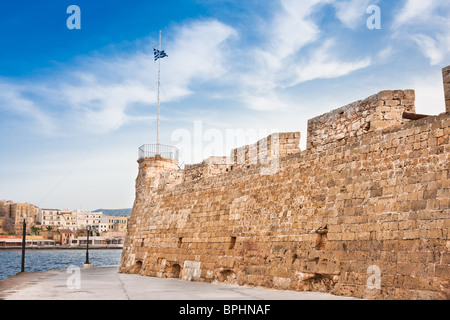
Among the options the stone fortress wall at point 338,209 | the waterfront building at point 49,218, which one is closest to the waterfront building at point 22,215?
the waterfront building at point 49,218

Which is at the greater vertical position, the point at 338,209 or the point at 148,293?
the point at 338,209

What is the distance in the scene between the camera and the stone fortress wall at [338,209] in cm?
723

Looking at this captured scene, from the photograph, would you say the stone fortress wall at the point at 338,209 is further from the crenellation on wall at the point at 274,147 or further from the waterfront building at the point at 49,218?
the waterfront building at the point at 49,218

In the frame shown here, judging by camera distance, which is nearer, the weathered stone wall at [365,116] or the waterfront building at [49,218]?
the weathered stone wall at [365,116]

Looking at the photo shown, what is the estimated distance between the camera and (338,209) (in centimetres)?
905

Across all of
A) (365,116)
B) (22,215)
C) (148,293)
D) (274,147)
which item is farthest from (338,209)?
→ (22,215)

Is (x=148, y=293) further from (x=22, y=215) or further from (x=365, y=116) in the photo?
(x=22, y=215)

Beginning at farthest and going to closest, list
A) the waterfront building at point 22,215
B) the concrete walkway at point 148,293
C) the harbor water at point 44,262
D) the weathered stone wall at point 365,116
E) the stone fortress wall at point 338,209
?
the waterfront building at point 22,215
the harbor water at point 44,262
the weathered stone wall at point 365,116
the concrete walkway at point 148,293
the stone fortress wall at point 338,209

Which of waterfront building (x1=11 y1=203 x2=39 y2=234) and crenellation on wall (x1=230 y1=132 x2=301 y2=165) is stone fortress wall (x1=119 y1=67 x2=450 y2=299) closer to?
crenellation on wall (x1=230 y1=132 x2=301 y2=165)

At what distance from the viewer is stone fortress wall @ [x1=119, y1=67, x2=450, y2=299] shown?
23.7 ft

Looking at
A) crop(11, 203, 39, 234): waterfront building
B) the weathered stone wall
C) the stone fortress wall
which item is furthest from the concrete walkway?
crop(11, 203, 39, 234): waterfront building

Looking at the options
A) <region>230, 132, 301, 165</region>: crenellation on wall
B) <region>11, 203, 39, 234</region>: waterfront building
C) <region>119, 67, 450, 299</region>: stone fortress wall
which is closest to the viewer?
<region>119, 67, 450, 299</region>: stone fortress wall

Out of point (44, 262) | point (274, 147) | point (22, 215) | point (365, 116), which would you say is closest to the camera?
point (365, 116)
